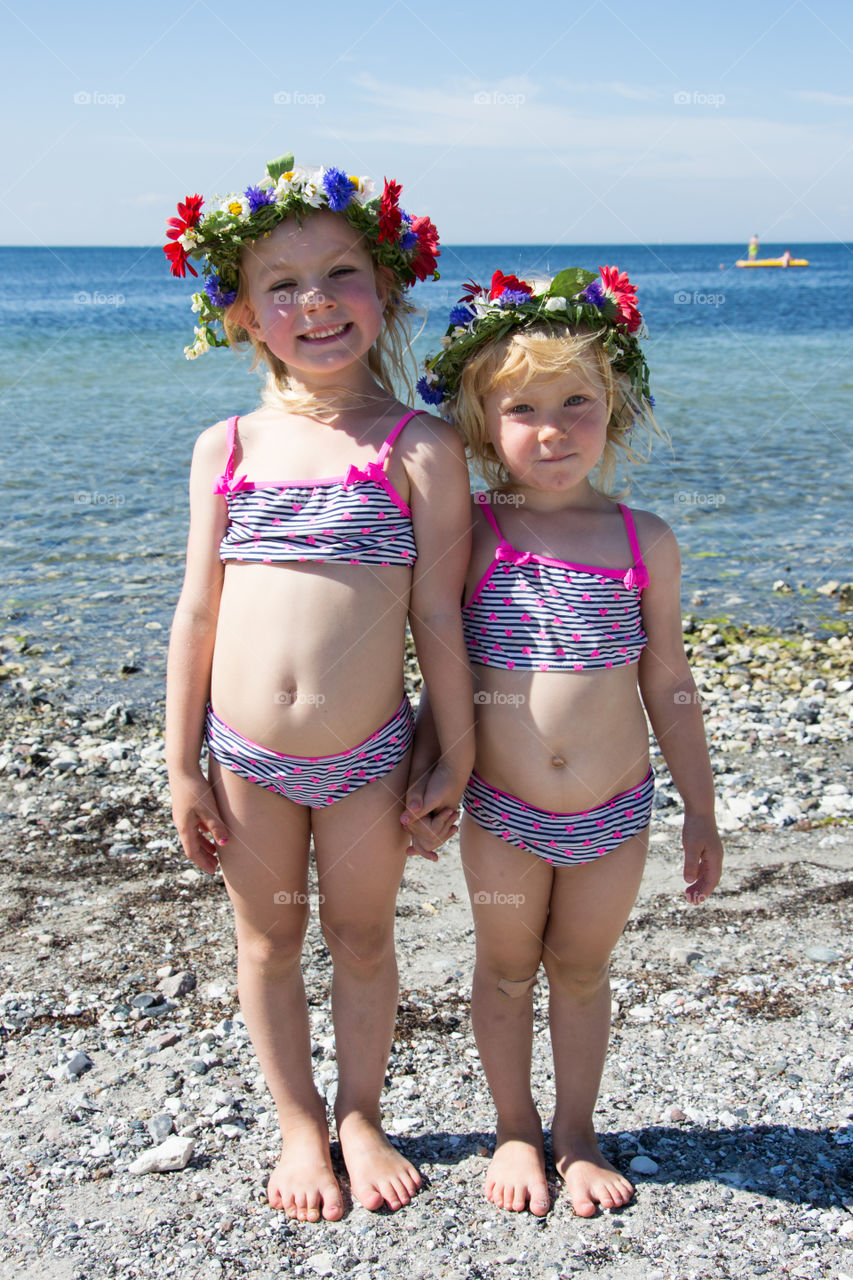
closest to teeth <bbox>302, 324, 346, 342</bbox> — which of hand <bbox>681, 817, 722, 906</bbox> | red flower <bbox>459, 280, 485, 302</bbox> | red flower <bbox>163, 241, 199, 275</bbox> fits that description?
red flower <bbox>459, 280, 485, 302</bbox>

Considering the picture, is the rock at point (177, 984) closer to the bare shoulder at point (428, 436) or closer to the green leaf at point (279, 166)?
the bare shoulder at point (428, 436)

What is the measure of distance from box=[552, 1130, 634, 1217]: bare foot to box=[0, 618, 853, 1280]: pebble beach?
0.14ft

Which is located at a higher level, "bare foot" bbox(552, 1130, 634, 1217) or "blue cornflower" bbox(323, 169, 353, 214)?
"blue cornflower" bbox(323, 169, 353, 214)

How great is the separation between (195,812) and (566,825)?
40.0 inches

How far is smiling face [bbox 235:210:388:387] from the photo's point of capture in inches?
116

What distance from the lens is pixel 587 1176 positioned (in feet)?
9.66

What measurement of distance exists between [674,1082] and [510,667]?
149cm

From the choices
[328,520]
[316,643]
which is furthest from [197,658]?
[328,520]

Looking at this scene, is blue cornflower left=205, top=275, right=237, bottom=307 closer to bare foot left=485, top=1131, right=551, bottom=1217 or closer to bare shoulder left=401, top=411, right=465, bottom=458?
bare shoulder left=401, top=411, right=465, bottom=458

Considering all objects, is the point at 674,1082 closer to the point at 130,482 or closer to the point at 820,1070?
the point at 820,1070

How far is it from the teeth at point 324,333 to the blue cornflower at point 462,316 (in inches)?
13.4

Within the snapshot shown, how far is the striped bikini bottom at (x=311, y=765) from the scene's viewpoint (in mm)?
2900

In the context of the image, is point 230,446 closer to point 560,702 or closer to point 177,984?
point 560,702

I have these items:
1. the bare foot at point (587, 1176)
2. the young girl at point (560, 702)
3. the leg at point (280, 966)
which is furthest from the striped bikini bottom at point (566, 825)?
the bare foot at point (587, 1176)
